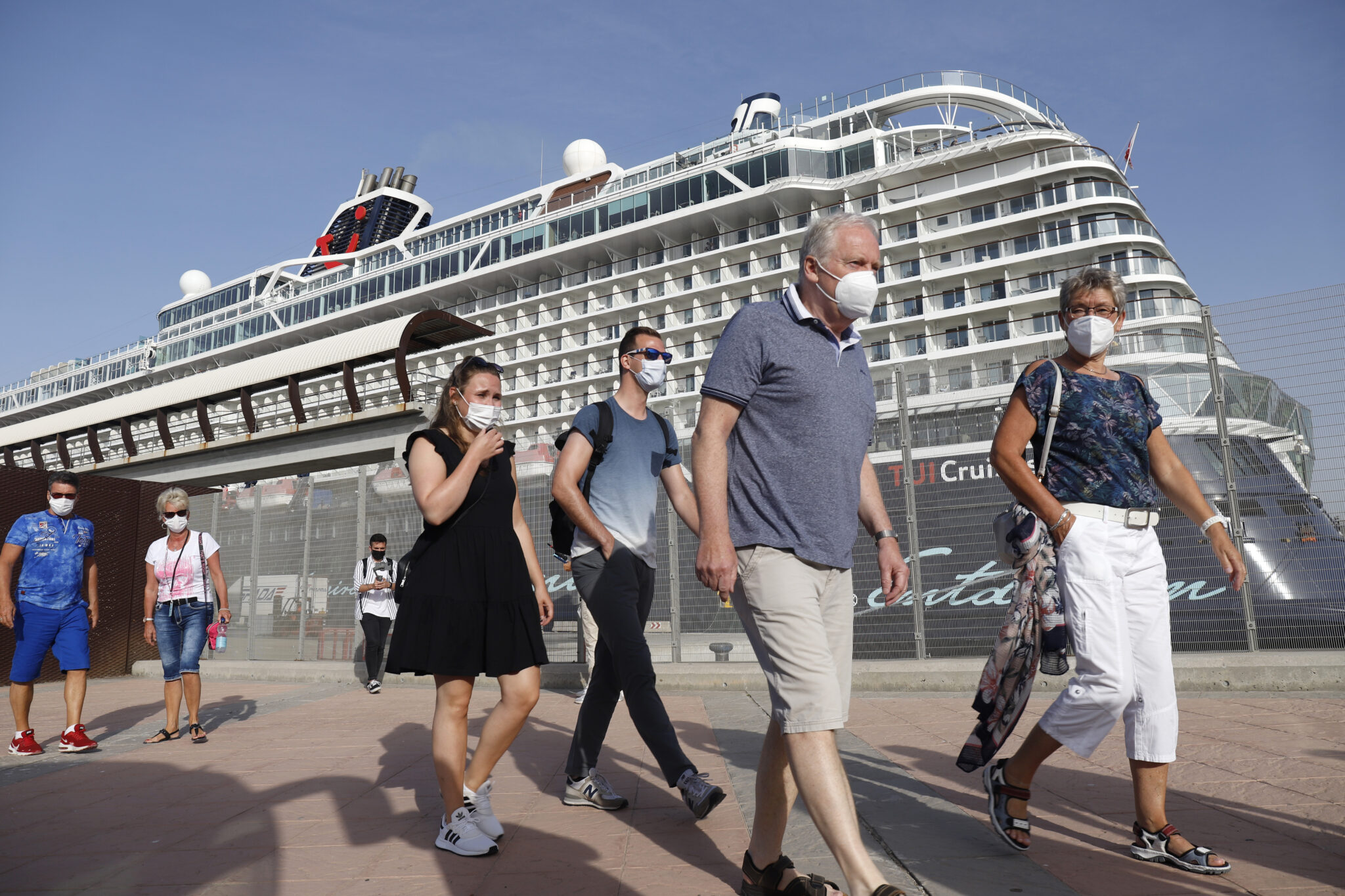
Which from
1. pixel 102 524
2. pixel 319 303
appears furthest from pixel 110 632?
pixel 319 303

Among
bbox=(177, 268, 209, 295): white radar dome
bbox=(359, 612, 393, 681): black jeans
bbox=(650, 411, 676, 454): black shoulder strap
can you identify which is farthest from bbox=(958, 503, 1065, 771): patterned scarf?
bbox=(177, 268, 209, 295): white radar dome

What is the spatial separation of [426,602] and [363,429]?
16077 mm

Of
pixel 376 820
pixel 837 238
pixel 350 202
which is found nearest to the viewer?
pixel 837 238

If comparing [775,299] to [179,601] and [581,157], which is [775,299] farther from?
[581,157]

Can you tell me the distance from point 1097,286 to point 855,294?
1.13m

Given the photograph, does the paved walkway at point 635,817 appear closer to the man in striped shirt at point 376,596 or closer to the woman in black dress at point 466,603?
the woman in black dress at point 466,603

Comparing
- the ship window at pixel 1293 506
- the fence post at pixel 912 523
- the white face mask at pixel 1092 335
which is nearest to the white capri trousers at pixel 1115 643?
the white face mask at pixel 1092 335

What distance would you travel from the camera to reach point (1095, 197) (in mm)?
27828

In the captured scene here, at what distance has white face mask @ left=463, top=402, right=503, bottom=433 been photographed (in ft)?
9.40

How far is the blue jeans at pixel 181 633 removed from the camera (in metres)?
5.18

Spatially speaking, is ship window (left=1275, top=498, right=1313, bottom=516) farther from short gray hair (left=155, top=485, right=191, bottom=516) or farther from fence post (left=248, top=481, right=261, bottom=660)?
fence post (left=248, top=481, right=261, bottom=660)

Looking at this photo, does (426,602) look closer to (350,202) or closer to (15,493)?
(15,493)

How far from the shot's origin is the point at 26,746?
4719 mm

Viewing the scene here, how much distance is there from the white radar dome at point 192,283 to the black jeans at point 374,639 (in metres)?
57.1
